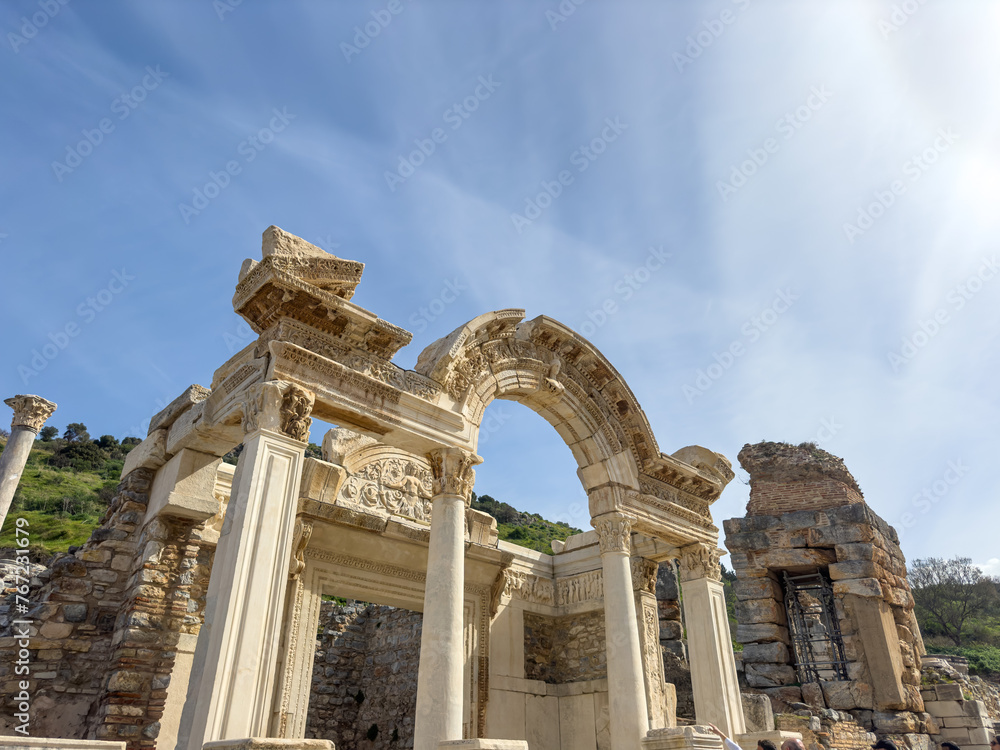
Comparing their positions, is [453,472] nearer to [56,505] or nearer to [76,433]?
[56,505]

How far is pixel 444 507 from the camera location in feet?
28.0

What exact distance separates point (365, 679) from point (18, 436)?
7850mm

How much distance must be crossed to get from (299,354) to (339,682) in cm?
888

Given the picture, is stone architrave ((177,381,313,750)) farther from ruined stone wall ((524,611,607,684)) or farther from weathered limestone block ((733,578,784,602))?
weathered limestone block ((733,578,784,602))

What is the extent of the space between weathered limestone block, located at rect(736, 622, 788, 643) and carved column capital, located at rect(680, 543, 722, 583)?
5.94 metres

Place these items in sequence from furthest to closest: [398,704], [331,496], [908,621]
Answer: [908,621]
[398,704]
[331,496]

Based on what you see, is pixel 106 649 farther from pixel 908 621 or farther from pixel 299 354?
pixel 908 621

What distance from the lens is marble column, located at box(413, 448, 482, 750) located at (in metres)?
7.30

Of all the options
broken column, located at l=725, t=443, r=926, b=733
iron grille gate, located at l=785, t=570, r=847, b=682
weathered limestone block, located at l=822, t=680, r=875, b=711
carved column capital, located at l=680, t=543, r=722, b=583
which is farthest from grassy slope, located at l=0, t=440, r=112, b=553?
weathered limestone block, located at l=822, t=680, r=875, b=711

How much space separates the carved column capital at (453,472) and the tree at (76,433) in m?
45.8

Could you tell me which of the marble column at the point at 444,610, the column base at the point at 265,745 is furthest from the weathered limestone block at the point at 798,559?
the column base at the point at 265,745

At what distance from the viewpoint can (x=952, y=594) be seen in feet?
128

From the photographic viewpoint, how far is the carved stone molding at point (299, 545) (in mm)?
10055

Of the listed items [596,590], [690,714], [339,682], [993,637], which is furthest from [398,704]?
[993,637]
